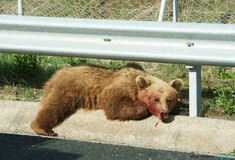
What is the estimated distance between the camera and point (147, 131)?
603 cm

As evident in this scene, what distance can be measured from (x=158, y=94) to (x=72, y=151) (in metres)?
0.97

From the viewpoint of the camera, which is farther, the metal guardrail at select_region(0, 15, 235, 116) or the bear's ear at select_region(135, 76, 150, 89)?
the bear's ear at select_region(135, 76, 150, 89)

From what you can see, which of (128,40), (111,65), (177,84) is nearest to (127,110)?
(177,84)

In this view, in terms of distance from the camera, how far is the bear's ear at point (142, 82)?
6313 millimetres

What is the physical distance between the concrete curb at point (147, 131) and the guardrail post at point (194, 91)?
0.11m

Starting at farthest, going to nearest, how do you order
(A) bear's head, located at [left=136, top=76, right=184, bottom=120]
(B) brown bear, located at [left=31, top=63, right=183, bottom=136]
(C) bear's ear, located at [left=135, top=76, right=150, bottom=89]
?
(C) bear's ear, located at [left=135, top=76, right=150, bottom=89] → (B) brown bear, located at [left=31, top=63, right=183, bottom=136] → (A) bear's head, located at [left=136, top=76, right=184, bottom=120]

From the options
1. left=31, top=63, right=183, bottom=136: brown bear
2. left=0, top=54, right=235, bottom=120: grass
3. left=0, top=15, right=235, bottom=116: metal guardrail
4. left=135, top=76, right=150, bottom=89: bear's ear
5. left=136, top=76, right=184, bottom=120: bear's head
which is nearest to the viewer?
left=0, top=15, right=235, bottom=116: metal guardrail

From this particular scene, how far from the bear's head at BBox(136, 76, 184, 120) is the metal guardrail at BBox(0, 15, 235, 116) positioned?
18cm

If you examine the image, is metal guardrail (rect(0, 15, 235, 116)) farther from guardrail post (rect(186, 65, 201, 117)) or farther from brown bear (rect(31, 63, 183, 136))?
brown bear (rect(31, 63, 183, 136))

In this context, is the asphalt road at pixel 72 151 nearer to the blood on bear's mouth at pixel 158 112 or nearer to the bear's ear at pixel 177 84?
the blood on bear's mouth at pixel 158 112

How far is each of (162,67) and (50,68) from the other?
3.99ft

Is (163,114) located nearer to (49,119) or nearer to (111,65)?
(49,119)

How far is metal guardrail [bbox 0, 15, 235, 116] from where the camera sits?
5992 mm

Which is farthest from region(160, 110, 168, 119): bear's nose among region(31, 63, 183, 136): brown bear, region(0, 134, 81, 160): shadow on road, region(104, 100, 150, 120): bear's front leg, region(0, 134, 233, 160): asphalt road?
region(0, 134, 81, 160): shadow on road
